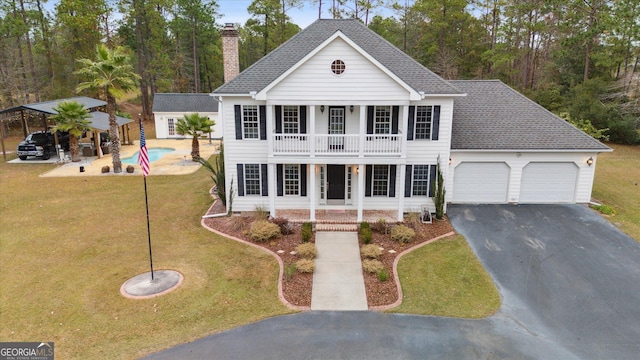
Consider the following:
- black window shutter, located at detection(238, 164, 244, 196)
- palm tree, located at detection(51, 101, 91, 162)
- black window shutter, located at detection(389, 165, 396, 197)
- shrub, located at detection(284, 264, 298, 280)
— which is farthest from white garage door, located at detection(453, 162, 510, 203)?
palm tree, located at detection(51, 101, 91, 162)

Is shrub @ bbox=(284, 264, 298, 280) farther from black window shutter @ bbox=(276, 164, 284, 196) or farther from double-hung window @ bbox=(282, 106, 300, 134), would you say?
double-hung window @ bbox=(282, 106, 300, 134)

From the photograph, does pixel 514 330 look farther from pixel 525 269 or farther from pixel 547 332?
pixel 525 269

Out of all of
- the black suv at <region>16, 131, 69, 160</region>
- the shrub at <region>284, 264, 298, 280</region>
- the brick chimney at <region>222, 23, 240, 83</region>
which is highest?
the brick chimney at <region>222, 23, 240, 83</region>

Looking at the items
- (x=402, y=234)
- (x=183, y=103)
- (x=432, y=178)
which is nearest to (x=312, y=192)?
(x=402, y=234)

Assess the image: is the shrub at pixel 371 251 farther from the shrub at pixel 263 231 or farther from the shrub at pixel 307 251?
the shrub at pixel 263 231

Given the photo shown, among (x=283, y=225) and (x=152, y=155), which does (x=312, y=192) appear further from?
(x=152, y=155)

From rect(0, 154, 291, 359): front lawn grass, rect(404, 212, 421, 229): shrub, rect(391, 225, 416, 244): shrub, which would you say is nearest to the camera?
rect(0, 154, 291, 359): front lawn grass

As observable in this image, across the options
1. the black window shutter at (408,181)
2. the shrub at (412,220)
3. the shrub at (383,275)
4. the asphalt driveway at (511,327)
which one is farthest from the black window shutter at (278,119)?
the asphalt driveway at (511,327)
